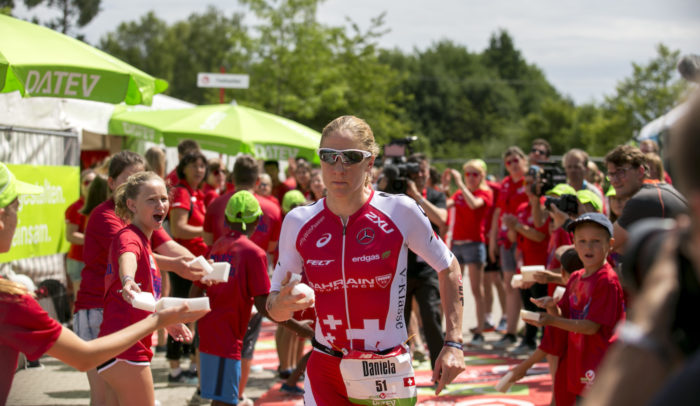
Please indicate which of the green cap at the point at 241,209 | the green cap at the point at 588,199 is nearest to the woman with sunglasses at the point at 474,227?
the green cap at the point at 588,199

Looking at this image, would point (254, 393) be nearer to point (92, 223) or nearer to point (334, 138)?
point (92, 223)

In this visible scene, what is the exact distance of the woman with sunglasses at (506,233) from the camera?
30.7ft

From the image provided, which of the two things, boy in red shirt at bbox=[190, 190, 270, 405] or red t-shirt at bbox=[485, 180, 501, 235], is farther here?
red t-shirt at bbox=[485, 180, 501, 235]

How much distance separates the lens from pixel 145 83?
6562 millimetres

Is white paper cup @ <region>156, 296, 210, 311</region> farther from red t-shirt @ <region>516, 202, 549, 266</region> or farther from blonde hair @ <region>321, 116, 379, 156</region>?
red t-shirt @ <region>516, 202, 549, 266</region>

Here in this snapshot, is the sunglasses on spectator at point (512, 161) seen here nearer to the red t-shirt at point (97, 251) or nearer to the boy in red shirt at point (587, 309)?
the boy in red shirt at point (587, 309)

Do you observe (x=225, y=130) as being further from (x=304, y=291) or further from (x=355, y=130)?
(x=304, y=291)

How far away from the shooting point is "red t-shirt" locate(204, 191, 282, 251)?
6.91 m

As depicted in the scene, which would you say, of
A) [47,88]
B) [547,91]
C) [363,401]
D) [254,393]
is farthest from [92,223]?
[547,91]

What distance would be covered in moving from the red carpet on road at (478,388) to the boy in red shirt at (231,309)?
1.65 m

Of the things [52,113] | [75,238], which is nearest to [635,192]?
[75,238]

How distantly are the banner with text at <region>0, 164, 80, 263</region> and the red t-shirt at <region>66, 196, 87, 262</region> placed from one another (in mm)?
278

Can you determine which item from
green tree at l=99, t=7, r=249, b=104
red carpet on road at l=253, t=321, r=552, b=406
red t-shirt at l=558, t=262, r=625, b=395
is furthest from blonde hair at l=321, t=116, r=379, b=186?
green tree at l=99, t=7, r=249, b=104

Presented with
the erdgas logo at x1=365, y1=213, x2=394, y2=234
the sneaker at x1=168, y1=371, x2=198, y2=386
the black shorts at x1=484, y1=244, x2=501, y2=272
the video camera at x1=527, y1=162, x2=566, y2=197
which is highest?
the video camera at x1=527, y1=162, x2=566, y2=197
